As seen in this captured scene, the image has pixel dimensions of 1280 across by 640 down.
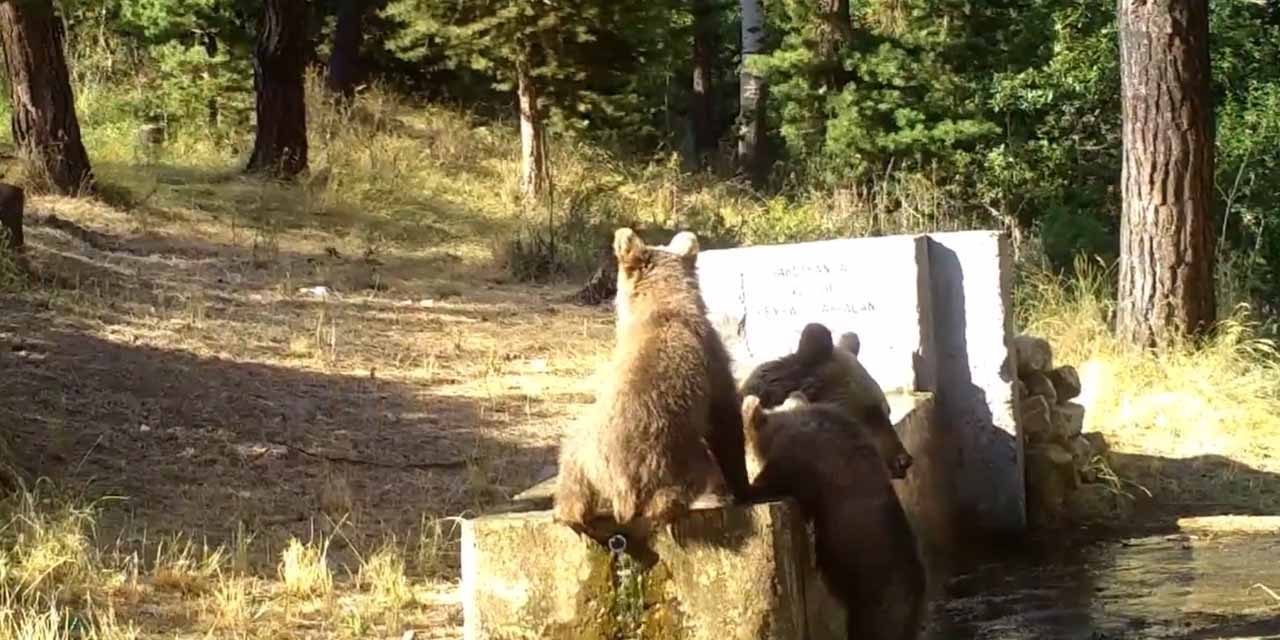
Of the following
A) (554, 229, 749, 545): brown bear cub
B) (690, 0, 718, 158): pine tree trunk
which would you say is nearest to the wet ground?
(554, 229, 749, 545): brown bear cub

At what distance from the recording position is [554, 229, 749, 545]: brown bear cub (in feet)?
15.3

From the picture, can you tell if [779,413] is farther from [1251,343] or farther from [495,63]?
[495,63]

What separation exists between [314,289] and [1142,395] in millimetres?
6220

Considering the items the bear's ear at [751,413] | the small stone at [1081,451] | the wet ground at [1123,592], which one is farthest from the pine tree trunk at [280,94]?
the bear's ear at [751,413]

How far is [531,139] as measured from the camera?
63.8 feet

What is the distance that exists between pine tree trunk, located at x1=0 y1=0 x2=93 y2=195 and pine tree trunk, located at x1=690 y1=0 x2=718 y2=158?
659 inches

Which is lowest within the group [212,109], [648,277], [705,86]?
[648,277]

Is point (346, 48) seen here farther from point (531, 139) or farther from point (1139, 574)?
point (1139, 574)

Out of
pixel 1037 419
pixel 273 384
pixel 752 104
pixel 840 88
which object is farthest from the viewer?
pixel 752 104

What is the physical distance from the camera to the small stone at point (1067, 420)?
30.6 feet

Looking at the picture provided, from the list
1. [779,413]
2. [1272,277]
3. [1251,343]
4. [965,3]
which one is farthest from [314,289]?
[965,3]

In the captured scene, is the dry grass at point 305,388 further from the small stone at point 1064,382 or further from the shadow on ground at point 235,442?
the small stone at point 1064,382

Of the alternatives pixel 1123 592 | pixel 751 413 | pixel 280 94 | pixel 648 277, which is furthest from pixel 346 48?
pixel 648 277

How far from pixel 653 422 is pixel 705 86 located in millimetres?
29002
